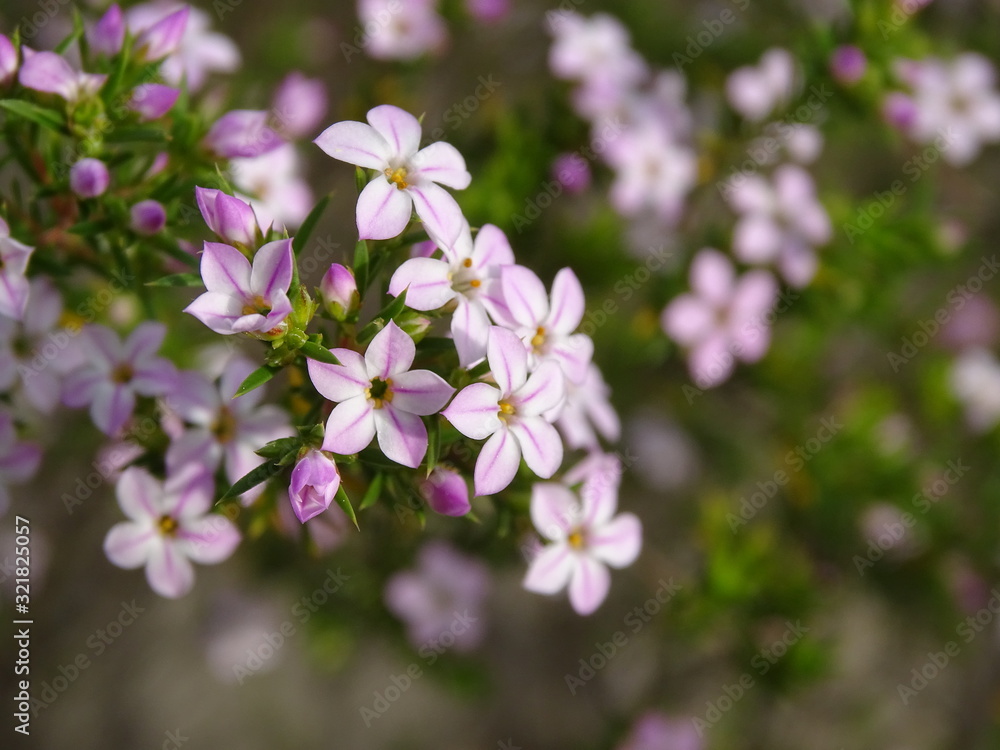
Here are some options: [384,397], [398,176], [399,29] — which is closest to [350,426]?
[384,397]

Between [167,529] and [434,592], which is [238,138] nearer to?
[167,529]

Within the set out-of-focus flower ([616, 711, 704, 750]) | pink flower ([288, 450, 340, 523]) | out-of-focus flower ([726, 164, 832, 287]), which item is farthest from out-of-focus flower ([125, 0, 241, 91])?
out-of-focus flower ([616, 711, 704, 750])

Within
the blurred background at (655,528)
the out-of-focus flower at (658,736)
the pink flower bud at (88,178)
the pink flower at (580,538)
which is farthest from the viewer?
the out-of-focus flower at (658,736)

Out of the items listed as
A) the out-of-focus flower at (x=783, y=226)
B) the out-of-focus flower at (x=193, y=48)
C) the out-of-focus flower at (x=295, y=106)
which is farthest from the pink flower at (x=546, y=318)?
the out-of-focus flower at (x=783, y=226)

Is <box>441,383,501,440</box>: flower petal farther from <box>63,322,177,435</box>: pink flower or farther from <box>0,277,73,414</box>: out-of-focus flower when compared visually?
<box>0,277,73,414</box>: out-of-focus flower

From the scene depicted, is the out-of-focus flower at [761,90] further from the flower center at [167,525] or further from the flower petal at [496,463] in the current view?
the flower center at [167,525]

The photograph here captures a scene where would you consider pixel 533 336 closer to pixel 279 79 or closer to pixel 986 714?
pixel 279 79
